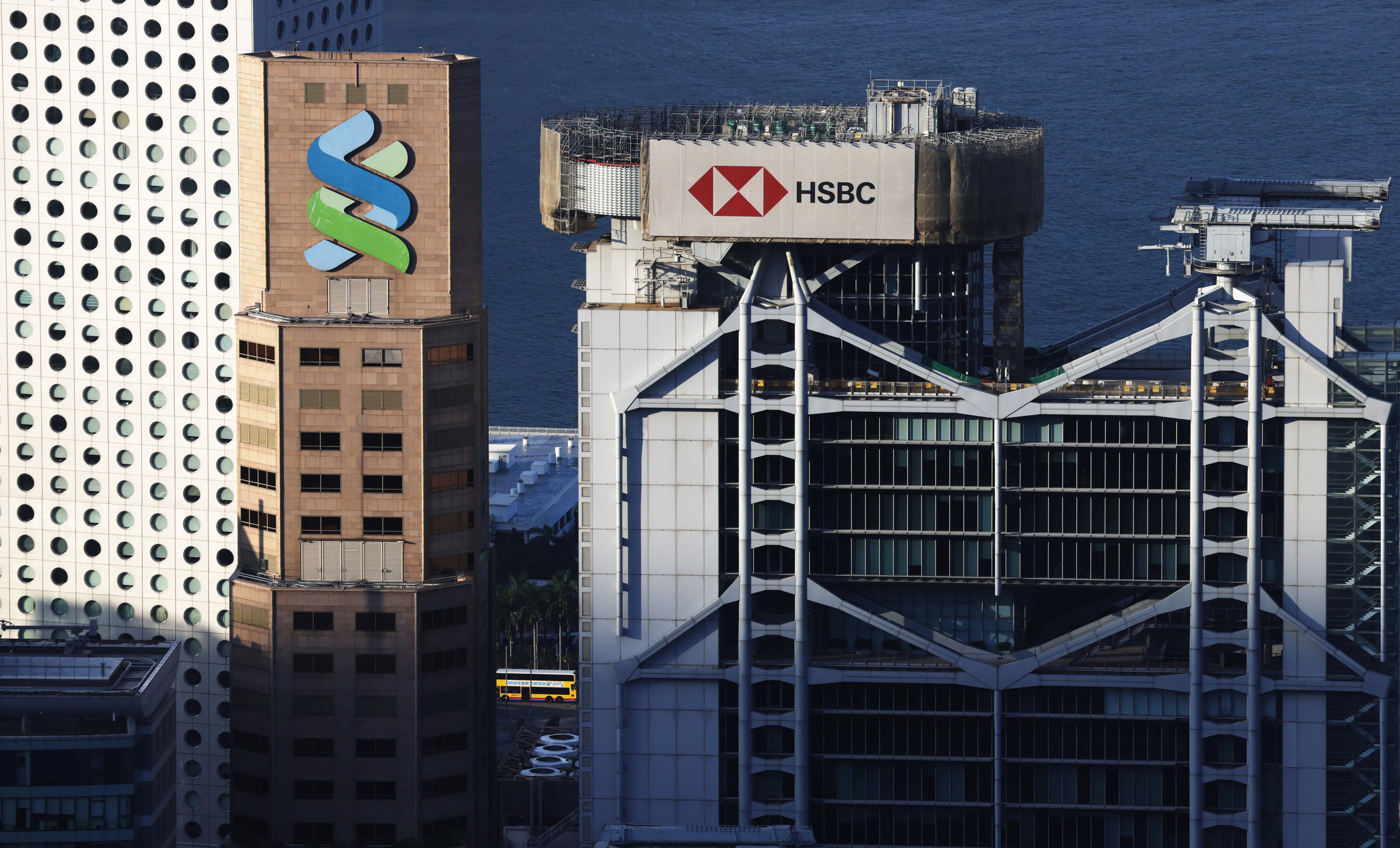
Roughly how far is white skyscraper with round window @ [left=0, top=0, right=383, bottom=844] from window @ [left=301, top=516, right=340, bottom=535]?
14.0m

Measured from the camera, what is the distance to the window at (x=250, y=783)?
152 m

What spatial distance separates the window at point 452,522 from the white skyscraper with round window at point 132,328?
18.4m

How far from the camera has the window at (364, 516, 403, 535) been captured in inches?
5891

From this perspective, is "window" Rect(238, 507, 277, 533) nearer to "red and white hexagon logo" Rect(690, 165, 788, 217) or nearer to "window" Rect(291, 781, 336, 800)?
"window" Rect(291, 781, 336, 800)

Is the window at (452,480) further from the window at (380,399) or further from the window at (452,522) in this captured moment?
the window at (380,399)

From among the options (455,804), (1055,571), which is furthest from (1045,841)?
(455,804)

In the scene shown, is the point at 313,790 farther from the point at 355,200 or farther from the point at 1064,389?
the point at 1064,389

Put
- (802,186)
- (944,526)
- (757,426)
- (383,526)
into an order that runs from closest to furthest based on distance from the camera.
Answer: (802,186), (757,426), (944,526), (383,526)

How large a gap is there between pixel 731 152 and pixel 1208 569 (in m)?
34.2

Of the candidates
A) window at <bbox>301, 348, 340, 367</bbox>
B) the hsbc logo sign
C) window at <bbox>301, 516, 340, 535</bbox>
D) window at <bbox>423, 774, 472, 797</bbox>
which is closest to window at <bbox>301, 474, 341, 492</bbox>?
window at <bbox>301, 516, 340, 535</bbox>

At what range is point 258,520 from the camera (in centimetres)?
15162

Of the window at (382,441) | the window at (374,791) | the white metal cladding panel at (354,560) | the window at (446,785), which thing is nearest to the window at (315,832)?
the window at (374,791)

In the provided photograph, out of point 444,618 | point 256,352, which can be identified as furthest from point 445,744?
point 256,352

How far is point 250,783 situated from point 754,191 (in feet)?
164
